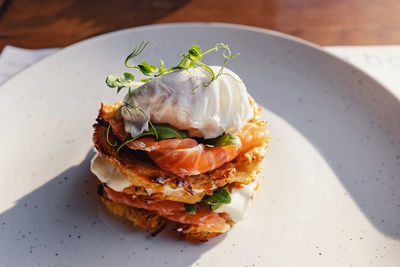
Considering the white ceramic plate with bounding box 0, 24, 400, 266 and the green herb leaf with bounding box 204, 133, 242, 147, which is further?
the white ceramic plate with bounding box 0, 24, 400, 266

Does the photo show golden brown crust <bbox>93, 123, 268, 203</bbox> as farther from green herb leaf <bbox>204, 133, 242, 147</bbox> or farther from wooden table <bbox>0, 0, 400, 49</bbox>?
wooden table <bbox>0, 0, 400, 49</bbox>

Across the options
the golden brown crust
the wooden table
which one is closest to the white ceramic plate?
the golden brown crust

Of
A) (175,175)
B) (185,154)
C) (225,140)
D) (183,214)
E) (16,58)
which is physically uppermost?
(225,140)

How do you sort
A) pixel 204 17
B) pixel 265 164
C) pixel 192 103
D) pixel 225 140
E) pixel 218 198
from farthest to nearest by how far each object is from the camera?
pixel 204 17 → pixel 265 164 → pixel 218 198 → pixel 225 140 → pixel 192 103

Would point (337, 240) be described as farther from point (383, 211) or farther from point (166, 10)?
point (166, 10)

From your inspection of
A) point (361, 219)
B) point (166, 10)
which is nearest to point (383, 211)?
point (361, 219)

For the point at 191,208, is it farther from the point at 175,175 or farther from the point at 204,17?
the point at 204,17

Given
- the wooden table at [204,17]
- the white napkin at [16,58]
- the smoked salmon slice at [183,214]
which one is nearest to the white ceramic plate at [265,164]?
the smoked salmon slice at [183,214]

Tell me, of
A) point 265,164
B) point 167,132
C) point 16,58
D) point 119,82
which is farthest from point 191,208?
point 16,58

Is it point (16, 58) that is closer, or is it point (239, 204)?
point (239, 204)
